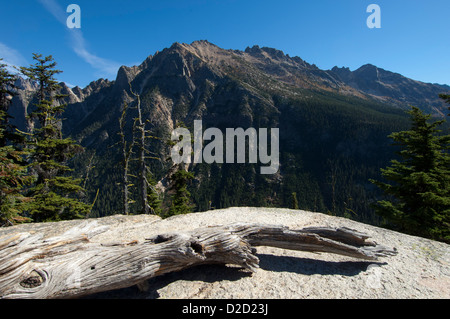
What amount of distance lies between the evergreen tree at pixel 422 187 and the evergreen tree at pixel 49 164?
783 inches

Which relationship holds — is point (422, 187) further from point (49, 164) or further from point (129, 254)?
point (49, 164)

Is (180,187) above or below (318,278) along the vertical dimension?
above

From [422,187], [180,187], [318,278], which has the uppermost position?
[422,187]

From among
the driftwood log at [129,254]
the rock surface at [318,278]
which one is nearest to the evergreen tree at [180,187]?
the rock surface at [318,278]

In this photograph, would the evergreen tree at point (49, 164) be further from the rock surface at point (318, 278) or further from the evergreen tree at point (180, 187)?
the rock surface at point (318, 278)

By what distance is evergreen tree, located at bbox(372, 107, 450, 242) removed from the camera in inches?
427

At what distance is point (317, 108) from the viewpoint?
17500 centimetres

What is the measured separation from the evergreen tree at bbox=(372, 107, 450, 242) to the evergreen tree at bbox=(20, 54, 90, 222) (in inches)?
783

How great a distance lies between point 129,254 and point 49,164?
43.9 feet

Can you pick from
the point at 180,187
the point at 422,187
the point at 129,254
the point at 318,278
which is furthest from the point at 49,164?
the point at 422,187

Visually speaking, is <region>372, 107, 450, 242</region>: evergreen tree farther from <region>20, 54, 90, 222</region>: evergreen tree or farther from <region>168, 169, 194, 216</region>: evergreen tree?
<region>20, 54, 90, 222</region>: evergreen tree

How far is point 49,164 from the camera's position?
531 inches
